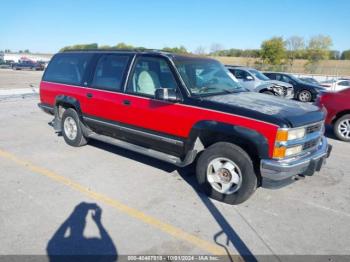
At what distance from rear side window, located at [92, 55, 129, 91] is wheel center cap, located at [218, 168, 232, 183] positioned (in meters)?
2.28

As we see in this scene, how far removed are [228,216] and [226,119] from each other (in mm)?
1226

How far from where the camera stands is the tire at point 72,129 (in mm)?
6355

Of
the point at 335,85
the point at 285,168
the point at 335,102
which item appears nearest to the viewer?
the point at 285,168

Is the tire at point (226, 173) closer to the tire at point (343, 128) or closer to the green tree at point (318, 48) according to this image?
the tire at point (343, 128)

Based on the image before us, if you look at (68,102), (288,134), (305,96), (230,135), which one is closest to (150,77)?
(230,135)

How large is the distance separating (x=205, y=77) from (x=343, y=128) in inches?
198

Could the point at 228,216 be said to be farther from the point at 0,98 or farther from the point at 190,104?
the point at 0,98

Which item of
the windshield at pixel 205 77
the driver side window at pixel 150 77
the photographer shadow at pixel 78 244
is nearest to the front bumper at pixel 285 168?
the windshield at pixel 205 77

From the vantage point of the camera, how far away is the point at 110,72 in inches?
220

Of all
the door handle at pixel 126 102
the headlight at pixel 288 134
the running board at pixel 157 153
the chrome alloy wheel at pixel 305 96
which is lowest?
the chrome alloy wheel at pixel 305 96

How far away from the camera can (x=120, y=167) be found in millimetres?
5457

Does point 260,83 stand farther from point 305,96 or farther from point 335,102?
point 335,102

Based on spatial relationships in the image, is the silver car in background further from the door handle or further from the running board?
the door handle

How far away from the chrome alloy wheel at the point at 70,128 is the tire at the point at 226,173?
3.19m
